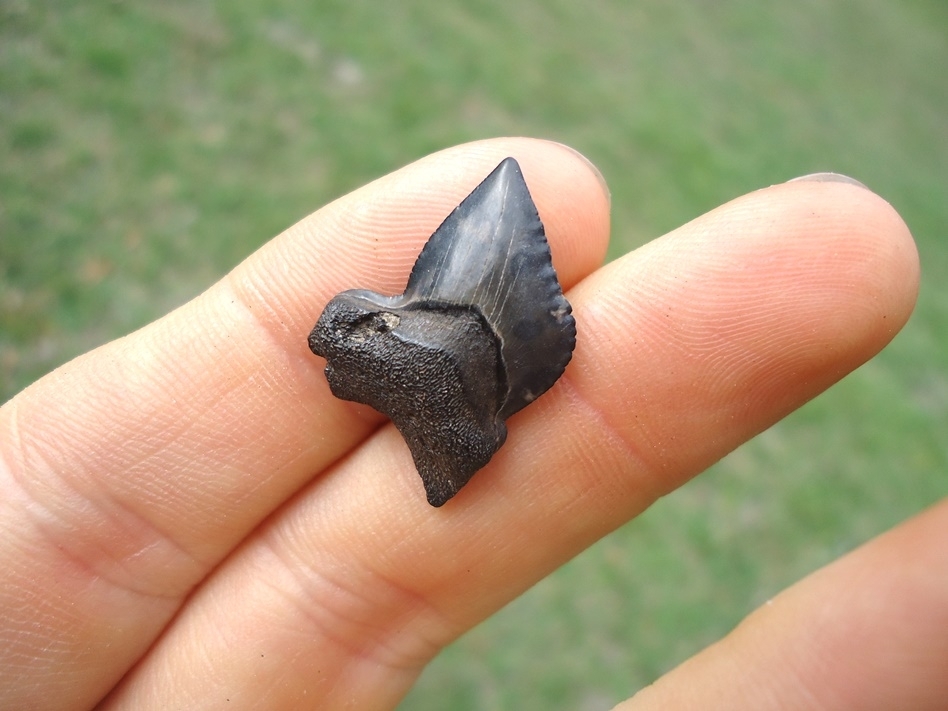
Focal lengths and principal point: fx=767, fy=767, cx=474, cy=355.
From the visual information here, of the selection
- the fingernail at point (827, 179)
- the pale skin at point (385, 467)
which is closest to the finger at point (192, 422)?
the pale skin at point (385, 467)

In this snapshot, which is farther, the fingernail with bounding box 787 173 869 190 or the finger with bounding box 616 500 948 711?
the fingernail with bounding box 787 173 869 190

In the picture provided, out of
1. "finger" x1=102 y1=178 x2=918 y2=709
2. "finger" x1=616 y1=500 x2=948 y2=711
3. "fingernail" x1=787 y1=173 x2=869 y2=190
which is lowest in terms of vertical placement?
"finger" x1=616 y1=500 x2=948 y2=711

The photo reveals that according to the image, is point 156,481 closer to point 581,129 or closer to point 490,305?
point 490,305

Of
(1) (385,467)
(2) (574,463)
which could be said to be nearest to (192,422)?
(1) (385,467)

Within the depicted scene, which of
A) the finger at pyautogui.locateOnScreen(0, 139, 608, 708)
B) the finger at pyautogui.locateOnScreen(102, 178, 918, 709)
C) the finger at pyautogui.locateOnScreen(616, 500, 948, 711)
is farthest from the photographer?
the finger at pyautogui.locateOnScreen(0, 139, 608, 708)

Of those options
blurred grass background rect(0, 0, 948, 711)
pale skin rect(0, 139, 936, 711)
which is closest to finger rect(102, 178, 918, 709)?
pale skin rect(0, 139, 936, 711)

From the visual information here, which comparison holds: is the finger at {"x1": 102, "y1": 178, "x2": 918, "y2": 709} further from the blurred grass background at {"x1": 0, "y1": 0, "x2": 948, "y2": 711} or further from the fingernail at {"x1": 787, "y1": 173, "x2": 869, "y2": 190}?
the blurred grass background at {"x1": 0, "y1": 0, "x2": 948, "y2": 711}

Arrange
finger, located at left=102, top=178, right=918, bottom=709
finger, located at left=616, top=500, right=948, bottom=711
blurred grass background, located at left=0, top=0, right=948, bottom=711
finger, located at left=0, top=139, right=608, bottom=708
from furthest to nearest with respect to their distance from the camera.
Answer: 1. blurred grass background, located at left=0, top=0, right=948, bottom=711
2. finger, located at left=0, top=139, right=608, bottom=708
3. finger, located at left=102, top=178, right=918, bottom=709
4. finger, located at left=616, top=500, right=948, bottom=711
